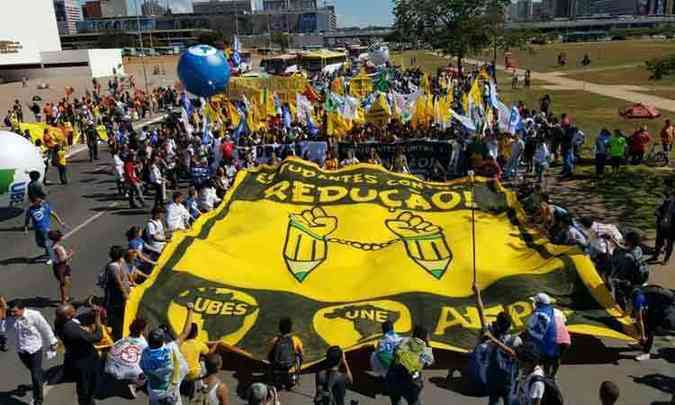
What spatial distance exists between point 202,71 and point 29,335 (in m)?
17.7

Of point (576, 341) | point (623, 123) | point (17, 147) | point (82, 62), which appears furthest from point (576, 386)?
point (82, 62)

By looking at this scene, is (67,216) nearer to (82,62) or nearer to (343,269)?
(343,269)

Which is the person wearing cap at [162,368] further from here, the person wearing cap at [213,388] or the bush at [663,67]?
the bush at [663,67]

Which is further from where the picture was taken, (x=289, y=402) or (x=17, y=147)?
(x=17, y=147)

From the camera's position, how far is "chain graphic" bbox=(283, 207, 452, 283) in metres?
9.47

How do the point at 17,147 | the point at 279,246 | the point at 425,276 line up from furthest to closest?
the point at 17,147 < the point at 279,246 < the point at 425,276

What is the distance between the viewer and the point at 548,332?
6805mm

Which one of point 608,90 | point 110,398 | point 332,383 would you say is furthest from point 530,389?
point 608,90

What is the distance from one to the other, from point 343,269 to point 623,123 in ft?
71.3

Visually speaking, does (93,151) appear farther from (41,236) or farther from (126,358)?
(126,358)

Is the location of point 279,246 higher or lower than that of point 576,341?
higher

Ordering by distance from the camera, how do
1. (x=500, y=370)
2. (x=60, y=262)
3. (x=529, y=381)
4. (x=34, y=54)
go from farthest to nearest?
(x=34, y=54)
(x=60, y=262)
(x=500, y=370)
(x=529, y=381)

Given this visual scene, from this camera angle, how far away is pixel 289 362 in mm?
7062

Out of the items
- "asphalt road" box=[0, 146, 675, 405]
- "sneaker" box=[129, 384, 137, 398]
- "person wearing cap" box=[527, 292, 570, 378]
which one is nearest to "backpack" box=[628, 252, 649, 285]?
"asphalt road" box=[0, 146, 675, 405]
